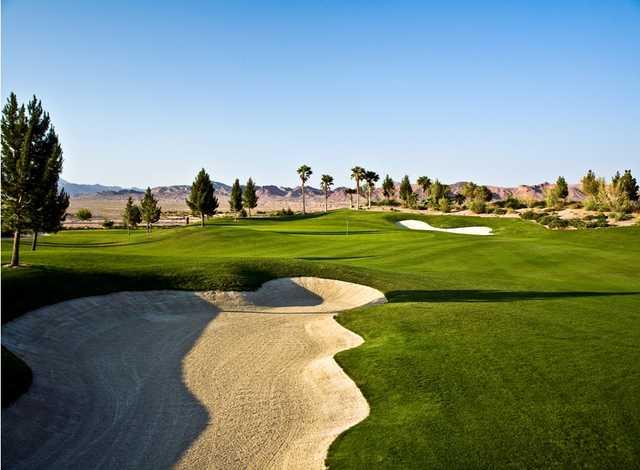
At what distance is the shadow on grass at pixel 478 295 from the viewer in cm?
2703

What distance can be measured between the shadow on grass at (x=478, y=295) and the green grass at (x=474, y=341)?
119 mm

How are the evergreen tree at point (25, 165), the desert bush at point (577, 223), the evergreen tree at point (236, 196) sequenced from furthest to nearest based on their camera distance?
the evergreen tree at point (236, 196), the desert bush at point (577, 223), the evergreen tree at point (25, 165)

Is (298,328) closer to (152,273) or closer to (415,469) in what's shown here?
(152,273)

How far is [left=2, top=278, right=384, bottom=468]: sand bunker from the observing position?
11.7 meters

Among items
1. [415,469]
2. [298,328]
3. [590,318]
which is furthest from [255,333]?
[590,318]

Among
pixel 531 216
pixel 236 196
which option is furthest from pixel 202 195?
pixel 531 216

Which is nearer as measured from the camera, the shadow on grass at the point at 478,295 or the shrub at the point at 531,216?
the shadow on grass at the point at 478,295

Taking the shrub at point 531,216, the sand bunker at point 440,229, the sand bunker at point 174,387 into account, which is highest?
the shrub at point 531,216

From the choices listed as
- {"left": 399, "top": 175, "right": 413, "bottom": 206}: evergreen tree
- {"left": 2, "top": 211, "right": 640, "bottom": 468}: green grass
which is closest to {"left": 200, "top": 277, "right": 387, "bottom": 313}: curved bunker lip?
{"left": 2, "top": 211, "right": 640, "bottom": 468}: green grass

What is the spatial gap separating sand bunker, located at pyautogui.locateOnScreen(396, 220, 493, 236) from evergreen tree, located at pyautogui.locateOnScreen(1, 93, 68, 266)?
56231 mm

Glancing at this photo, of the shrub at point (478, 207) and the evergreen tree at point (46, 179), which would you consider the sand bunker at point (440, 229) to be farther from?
the evergreen tree at point (46, 179)

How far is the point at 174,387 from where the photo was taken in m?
16.0

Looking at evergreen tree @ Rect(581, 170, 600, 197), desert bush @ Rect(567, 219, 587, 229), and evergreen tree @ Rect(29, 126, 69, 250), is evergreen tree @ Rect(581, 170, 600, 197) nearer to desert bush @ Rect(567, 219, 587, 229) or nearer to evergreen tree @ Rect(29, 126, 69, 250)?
desert bush @ Rect(567, 219, 587, 229)

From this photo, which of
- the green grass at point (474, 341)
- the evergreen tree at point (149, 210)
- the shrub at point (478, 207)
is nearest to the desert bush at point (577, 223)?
the green grass at point (474, 341)
